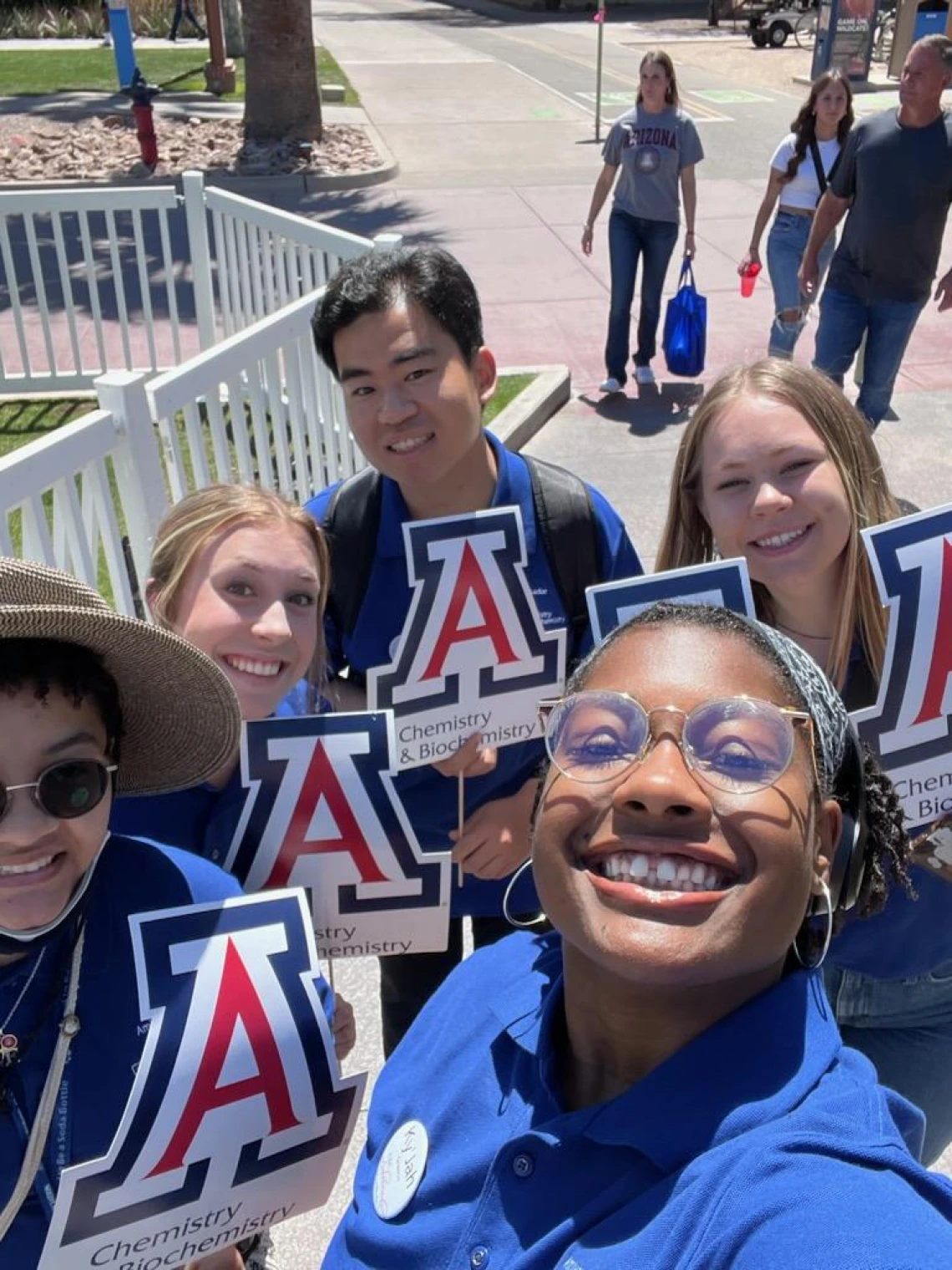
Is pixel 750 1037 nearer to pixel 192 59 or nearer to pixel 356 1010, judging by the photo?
pixel 356 1010

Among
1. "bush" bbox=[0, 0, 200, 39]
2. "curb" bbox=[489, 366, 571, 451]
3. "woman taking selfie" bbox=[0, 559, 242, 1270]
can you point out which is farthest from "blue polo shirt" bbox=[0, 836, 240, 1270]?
"bush" bbox=[0, 0, 200, 39]

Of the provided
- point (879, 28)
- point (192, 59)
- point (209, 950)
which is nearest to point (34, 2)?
point (192, 59)

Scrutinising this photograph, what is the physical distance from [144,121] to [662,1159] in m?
15.4

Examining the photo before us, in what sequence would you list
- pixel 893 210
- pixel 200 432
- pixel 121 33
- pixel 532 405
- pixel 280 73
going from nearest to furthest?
pixel 200 432
pixel 893 210
pixel 532 405
pixel 280 73
pixel 121 33

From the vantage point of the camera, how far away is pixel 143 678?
1728mm

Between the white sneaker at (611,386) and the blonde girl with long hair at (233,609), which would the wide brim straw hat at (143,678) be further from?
the white sneaker at (611,386)

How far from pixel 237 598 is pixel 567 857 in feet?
3.37

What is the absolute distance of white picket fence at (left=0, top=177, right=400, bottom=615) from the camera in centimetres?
342

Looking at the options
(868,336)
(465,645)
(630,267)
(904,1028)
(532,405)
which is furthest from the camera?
(630,267)

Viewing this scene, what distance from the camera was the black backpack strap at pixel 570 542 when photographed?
2588 mm

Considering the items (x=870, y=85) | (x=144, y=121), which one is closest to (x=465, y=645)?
(x=144, y=121)

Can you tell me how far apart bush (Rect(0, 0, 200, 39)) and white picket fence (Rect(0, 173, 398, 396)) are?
84.1 feet

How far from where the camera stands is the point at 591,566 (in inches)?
103

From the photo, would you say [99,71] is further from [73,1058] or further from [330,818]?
[73,1058]
